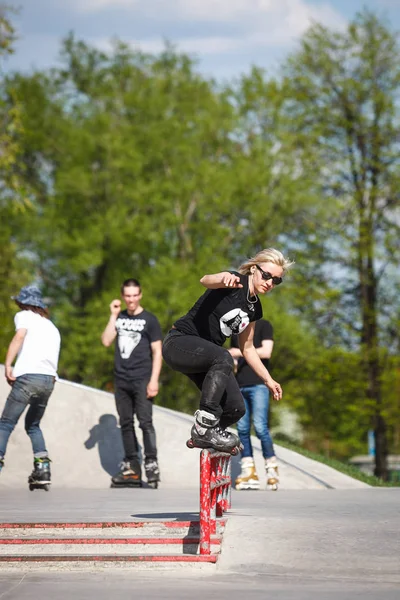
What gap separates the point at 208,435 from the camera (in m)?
5.50

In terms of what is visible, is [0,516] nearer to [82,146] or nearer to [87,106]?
[82,146]

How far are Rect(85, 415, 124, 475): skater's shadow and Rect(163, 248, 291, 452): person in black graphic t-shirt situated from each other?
475 cm

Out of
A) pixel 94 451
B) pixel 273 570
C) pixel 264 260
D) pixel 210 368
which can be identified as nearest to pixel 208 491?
pixel 273 570

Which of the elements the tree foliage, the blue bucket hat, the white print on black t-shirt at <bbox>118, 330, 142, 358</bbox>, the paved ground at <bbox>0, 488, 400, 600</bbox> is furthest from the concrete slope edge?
the tree foliage

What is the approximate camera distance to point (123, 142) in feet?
113

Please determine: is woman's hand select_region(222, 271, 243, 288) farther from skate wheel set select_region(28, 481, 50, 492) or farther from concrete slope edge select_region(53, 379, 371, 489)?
concrete slope edge select_region(53, 379, 371, 489)

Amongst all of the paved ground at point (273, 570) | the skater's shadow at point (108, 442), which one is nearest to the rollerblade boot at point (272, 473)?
the skater's shadow at point (108, 442)

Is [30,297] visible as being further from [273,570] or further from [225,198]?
[225,198]

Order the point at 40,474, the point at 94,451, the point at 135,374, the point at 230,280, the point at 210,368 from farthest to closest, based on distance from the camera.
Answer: the point at 94,451 → the point at 135,374 → the point at 40,474 → the point at 210,368 → the point at 230,280

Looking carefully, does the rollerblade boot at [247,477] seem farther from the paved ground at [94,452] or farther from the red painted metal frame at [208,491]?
the red painted metal frame at [208,491]

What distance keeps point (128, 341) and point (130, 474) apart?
4.60 ft

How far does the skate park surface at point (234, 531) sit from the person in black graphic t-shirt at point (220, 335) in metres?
0.66

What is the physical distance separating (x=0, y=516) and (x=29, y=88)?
33.3 metres

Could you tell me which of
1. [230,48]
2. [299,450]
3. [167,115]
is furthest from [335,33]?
[299,450]
